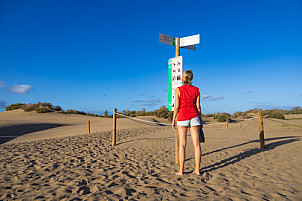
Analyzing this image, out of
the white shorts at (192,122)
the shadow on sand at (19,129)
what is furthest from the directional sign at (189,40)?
the shadow on sand at (19,129)

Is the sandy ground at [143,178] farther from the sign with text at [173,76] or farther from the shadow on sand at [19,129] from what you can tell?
the shadow on sand at [19,129]

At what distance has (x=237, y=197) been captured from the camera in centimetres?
283

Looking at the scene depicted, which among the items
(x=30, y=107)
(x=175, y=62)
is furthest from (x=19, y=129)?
(x=175, y=62)

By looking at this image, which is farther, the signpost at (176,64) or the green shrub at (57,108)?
the green shrub at (57,108)

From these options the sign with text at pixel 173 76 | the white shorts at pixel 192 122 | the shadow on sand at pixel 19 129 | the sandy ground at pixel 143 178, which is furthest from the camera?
the shadow on sand at pixel 19 129

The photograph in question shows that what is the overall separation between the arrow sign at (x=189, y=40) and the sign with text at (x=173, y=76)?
23.6 inches

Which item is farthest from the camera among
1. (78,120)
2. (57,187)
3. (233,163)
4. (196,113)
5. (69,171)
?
(78,120)

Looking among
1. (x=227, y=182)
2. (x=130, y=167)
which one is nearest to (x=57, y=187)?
(x=130, y=167)

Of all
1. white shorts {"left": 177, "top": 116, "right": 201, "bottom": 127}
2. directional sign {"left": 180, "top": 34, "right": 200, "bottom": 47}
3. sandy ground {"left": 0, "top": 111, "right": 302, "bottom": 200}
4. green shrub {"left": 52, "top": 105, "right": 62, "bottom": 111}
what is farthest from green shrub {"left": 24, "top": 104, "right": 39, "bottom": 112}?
white shorts {"left": 177, "top": 116, "right": 201, "bottom": 127}

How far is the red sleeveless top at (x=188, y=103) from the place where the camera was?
359 cm

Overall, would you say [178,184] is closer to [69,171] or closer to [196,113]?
[196,113]

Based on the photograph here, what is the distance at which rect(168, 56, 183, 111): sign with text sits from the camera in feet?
16.0

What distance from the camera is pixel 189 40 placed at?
5.15 meters

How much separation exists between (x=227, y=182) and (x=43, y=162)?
4832 millimetres
